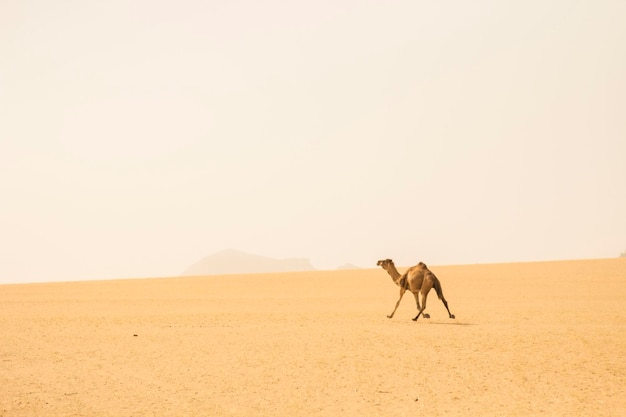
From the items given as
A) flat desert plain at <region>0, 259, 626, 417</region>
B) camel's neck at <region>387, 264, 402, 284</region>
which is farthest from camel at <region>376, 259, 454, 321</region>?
flat desert plain at <region>0, 259, 626, 417</region>

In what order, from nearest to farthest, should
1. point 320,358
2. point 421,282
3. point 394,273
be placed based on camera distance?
point 320,358
point 421,282
point 394,273

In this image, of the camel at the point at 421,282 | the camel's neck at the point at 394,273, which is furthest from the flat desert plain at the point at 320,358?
the camel's neck at the point at 394,273

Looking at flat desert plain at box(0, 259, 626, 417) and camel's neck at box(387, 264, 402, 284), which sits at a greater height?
camel's neck at box(387, 264, 402, 284)

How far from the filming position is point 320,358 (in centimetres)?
1352

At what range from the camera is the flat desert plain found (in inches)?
403

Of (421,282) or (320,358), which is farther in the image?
(421,282)

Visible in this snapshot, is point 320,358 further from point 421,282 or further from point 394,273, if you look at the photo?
point 394,273

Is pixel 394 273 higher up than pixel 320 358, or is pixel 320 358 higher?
pixel 394 273

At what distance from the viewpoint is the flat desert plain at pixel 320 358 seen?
33.6 feet

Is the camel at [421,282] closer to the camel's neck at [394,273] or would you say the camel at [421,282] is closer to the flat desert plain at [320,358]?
the camel's neck at [394,273]

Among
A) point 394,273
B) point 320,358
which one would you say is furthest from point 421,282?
point 320,358

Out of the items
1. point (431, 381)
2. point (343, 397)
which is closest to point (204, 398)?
point (343, 397)

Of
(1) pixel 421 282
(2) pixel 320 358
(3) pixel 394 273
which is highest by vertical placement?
(3) pixel 394 273

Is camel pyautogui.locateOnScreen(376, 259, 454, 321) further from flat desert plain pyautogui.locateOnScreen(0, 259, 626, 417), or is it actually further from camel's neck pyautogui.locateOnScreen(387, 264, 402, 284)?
flat desert plain pyautogui.locateOnScreen(0, 259, 626, 417)
